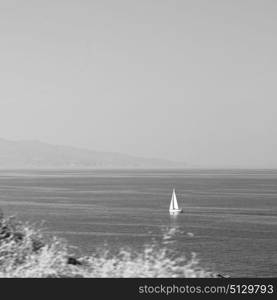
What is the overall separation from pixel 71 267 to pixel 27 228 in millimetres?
2995

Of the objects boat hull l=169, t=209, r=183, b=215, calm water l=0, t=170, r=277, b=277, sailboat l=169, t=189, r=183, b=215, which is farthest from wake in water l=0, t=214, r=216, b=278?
sailboat l=169, t=189, r=183, b=215

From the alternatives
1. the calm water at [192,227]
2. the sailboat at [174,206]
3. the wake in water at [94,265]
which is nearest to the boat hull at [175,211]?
the sailboat at [174,206]

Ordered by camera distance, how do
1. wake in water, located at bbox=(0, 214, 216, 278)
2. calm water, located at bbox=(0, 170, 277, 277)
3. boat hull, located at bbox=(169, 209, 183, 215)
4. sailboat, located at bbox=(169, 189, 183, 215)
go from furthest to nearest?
sailboat, located at bbox=(169, 189, 183, 215), boat hull, located at bbox=(169, 209, 183, 215), calm water, located at bbox=(0, 170, 277, 277), wake in water, located at bbox=(0, 214, 216, 278)

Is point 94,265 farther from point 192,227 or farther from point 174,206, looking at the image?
point 174,206

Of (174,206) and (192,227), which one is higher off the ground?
(174,206)

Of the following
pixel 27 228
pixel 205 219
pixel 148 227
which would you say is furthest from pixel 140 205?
pixel 27 228

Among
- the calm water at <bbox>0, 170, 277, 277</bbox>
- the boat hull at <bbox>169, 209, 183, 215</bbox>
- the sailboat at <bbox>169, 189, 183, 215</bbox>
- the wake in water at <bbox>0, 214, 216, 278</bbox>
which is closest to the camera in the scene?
the wake in water at <bbox>0, 214, 216, 278</bbox>

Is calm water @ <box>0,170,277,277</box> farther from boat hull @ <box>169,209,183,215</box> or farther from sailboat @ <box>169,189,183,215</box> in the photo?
sailboat @ <box>169,189,183,215</box>

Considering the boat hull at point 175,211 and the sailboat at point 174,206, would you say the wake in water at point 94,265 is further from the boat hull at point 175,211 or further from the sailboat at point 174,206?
the sailboat at point 174,206

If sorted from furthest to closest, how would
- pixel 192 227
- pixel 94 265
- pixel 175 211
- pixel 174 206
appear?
pixel 174 206, pixel 175 211, pixel 192 227, pixel 94 265

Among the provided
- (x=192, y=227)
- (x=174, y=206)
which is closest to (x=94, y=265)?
(x=192, y=227)

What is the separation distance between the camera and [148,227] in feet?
307

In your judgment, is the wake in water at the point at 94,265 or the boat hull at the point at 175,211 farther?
the boat hull at the point at 175,211
